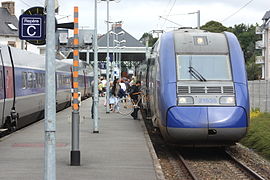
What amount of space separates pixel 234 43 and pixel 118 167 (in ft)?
16.0

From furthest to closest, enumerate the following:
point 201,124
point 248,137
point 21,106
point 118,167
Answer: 1. point 21,106
2. point 248,137
3. point 201,124
4. point 118,167

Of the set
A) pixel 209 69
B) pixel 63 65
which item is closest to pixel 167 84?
pixel 209 69

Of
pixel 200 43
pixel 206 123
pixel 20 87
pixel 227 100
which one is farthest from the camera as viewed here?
pixel 20 87

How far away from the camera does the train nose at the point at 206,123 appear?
492 inches

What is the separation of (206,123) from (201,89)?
999 mm

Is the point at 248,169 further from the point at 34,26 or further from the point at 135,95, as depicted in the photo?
Answer: the point at 135,95

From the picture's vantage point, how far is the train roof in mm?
13930

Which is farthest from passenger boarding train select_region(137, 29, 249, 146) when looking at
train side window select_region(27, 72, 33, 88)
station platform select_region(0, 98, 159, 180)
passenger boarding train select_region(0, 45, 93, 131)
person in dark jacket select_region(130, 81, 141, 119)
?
person in dark jacket select_region(130, 81, 141, 119)

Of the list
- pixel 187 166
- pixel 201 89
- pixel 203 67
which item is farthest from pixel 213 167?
pixel 203 67

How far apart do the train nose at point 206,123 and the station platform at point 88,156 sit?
3.05 feet

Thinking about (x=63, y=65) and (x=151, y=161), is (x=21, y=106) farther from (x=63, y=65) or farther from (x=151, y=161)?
(x=63, y=65)

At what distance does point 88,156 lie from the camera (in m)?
12.5

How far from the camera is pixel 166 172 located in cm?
1189

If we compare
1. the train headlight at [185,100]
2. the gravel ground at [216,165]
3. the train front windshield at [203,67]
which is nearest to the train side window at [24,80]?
the gravel ground at [216,165]
